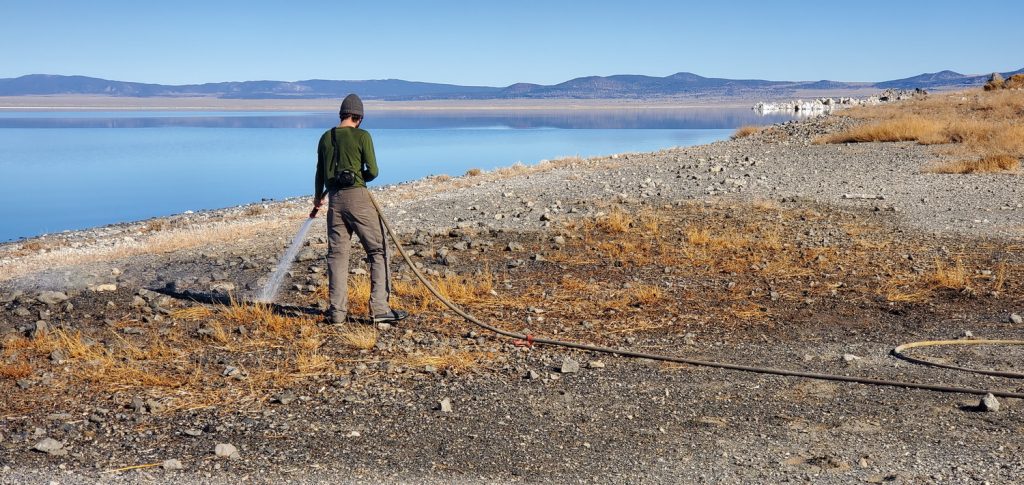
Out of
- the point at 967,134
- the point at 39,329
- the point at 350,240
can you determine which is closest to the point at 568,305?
the point at 350,240

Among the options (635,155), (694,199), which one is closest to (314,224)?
(694,199)

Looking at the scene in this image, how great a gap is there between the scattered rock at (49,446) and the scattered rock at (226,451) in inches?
33.3

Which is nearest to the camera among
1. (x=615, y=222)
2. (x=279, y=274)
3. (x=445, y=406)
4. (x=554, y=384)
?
(x=445, y=406)

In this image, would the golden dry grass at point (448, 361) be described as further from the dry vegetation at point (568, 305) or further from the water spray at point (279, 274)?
the water spray at point (279, 274)

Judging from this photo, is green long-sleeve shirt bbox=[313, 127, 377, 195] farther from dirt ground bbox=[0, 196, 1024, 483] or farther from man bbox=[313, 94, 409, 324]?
dirt ground bbox=[0, 196, 1024, 483]

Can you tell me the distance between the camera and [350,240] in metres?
7.21

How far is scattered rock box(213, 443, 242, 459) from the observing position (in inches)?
187

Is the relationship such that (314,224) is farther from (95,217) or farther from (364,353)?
(95,217)

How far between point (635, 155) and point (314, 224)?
12.6m

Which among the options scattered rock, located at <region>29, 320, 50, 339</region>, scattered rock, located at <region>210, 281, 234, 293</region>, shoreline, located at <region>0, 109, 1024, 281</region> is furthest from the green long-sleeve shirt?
shoreline, located at <region>0, 109, 1024, 281</region>

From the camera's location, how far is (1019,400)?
5.48 metres

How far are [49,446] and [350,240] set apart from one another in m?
2.86

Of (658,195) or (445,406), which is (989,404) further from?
(658,195)

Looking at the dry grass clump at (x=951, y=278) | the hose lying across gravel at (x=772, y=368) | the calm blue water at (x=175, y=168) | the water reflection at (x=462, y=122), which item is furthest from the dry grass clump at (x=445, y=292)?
the water reflection at (x=462, y=122)
